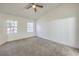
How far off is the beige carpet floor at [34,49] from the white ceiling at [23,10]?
1.75 ft

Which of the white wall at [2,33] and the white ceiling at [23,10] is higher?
the white ceiling at [23,10]

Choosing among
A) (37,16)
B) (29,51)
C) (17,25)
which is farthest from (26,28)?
(29,51)

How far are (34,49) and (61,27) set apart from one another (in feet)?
2.45

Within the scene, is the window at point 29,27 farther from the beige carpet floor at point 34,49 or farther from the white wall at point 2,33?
the white wall at point 2,33

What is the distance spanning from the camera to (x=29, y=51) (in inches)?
76.3

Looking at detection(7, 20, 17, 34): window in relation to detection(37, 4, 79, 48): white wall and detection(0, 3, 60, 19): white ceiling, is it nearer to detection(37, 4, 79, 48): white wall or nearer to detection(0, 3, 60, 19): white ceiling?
detection(0, 3, 60, 19): white ceiling

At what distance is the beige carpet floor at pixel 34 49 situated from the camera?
1.85m

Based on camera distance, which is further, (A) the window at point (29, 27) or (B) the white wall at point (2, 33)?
(A) the window at point (29, 27)

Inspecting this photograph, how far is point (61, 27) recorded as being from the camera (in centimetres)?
195

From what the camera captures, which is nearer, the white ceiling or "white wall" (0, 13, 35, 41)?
the white ceiling

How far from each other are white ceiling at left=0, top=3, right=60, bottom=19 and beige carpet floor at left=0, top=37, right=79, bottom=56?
533 mm

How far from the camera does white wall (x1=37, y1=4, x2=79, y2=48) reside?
1.93 meters

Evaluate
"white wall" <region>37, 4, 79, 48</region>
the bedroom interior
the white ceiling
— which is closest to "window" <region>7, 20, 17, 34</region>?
the bedroom interior

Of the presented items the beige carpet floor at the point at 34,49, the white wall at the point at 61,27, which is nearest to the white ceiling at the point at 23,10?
the white wall at the point at 61,27
